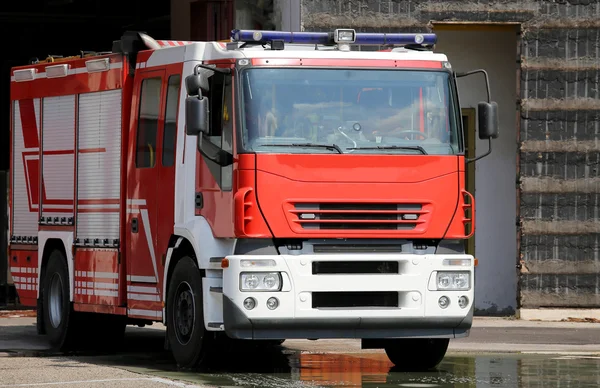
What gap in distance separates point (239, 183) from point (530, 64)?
8.84m

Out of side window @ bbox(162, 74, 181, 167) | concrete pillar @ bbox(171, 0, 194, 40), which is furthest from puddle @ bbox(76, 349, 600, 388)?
concrete pillar @ bbox(171, 0, 194, 40)

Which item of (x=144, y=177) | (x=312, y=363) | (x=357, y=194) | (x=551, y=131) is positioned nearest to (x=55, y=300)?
(x=144, y=177)

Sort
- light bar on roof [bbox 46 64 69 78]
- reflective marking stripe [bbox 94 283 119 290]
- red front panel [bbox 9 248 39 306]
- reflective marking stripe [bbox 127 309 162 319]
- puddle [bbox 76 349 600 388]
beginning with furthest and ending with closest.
Result: red front panel [bbox 9 248 39 306]
light bar on roof [bbox 46 64 69 78]
reflective marking stripe [bbox 94 283 119 290]
reflective marking stripe [bbox 127 309 162 319]
puddle [bbox 76 349 600 388]

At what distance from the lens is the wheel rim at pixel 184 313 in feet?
45.2

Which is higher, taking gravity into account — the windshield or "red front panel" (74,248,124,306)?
the windshield

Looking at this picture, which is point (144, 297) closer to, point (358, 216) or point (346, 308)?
point (346, 308)

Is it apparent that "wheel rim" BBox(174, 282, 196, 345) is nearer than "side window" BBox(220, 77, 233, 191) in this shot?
No

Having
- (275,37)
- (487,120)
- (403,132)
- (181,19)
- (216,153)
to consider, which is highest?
(181,19)

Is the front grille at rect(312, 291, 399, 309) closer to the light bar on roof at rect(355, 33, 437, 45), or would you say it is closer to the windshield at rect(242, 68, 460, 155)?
the windshield at rect(242, 68, 460, 155)

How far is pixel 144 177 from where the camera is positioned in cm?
1498

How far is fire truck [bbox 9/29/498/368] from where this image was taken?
13086 mm

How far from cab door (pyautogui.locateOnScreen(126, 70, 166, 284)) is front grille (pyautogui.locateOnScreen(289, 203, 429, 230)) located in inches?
Result: 81.5

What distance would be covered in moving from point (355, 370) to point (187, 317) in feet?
5.45

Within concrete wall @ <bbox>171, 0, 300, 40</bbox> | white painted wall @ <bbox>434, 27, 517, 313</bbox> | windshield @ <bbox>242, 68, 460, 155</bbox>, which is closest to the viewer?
windshield @ <bbox>242, 68, 460, 155</bbox>
